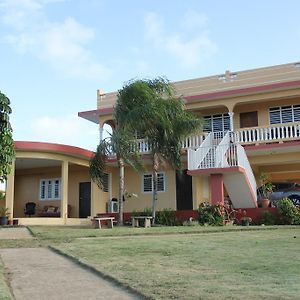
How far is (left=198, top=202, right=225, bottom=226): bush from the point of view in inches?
712

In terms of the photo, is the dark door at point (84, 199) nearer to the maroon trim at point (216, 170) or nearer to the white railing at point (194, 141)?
the white railing at point (194, 141)

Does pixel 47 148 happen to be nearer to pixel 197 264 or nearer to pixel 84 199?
pixel 84 199

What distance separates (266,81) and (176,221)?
795cm

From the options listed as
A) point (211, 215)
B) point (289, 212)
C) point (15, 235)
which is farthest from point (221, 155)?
point (15, 235)

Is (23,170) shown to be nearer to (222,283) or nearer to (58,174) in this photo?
(58,174)

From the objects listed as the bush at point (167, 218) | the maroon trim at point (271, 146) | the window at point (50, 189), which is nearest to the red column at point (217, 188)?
the bush at point (167, 218)

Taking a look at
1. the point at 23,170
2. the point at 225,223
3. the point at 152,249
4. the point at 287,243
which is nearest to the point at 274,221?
the point at 225,223

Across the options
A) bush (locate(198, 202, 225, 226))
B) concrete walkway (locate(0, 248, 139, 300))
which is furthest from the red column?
concrete walkway (locate(0, 248, 139, 300))

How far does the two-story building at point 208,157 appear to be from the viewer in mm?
19781

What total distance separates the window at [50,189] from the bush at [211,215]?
10.9 metres

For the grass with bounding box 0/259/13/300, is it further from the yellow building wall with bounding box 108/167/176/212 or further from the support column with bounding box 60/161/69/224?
the yellow building wall with bounding box 108/167/176/212

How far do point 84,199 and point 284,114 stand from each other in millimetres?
11215

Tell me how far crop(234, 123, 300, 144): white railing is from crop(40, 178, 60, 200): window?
1045 cm

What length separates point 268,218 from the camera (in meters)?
18.7
